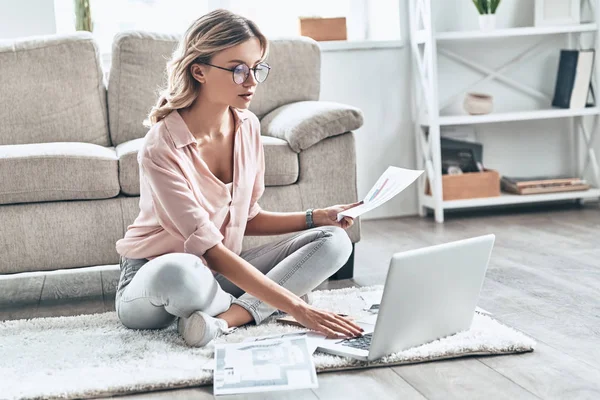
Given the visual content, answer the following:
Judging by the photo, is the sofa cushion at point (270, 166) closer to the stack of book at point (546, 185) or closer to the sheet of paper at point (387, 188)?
the sheet of paper at point (387, 188)

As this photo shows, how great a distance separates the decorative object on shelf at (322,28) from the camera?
4.18 m

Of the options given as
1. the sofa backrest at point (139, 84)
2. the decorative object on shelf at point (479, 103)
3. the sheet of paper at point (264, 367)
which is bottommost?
the sheet of paper at point (264, 367)

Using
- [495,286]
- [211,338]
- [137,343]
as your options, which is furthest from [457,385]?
[495,286]

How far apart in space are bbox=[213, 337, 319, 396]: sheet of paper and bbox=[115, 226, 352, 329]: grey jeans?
0.16 meters

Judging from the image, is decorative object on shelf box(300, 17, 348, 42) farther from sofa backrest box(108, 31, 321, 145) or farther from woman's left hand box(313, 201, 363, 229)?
woman's left hand box(313, 201, 363, 229)

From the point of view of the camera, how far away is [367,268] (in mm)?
3035

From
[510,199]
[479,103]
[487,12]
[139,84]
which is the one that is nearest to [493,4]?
[487,12]

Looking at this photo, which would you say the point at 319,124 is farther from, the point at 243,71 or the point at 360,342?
the point at 360,342

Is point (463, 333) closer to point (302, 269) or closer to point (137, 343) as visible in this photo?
point (302, 269)

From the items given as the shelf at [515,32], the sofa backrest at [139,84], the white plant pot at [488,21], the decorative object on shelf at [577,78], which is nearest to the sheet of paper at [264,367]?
the sofa backrest at [139,84]

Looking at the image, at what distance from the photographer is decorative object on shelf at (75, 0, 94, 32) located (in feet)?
13.0

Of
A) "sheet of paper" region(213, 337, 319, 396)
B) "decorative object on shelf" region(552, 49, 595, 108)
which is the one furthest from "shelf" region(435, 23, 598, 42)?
"sheet of paper" region(213, 337, 319, 396)

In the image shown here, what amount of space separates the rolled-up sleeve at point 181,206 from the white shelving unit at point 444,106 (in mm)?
2189

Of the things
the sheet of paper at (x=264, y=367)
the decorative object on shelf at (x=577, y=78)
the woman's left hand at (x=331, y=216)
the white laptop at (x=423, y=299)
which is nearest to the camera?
the sheet of paper at (x=264, y=367)
